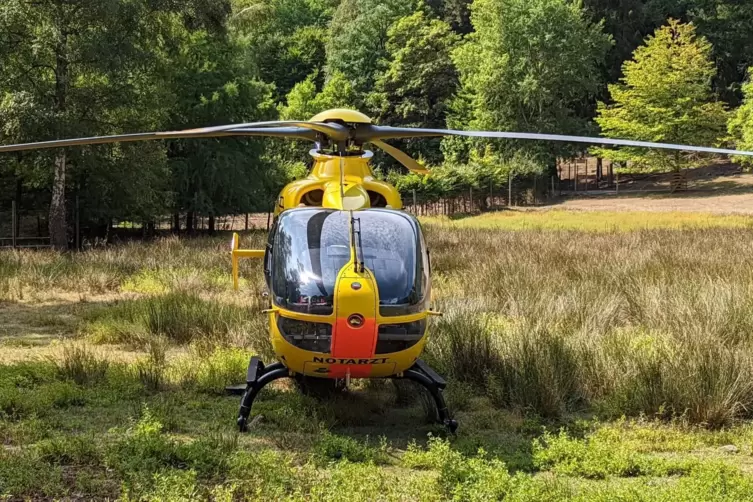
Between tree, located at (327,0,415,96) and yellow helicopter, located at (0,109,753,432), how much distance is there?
5001cm

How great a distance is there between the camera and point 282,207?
22.0ft

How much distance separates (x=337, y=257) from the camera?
5.25 metres

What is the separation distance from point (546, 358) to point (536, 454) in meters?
1.67

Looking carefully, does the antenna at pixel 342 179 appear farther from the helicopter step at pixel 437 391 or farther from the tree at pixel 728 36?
the tree at pixel 728 36

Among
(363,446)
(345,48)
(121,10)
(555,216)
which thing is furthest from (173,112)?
(345,48)

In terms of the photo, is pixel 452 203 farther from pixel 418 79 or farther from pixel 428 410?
pixel 428 410

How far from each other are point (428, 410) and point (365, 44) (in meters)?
52.6

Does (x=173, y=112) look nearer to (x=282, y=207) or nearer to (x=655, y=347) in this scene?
(x=282, y=207)

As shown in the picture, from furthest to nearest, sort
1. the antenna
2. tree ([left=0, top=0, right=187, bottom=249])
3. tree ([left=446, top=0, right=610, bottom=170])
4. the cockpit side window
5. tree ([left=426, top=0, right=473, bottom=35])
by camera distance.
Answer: tree ([left=426, top=0, right=473, bottom=35]) < tree ([left=446, top=0, right=610, bottom=170]) < tree ([left=0, top=0, right=187, bottom=249]) < the antenna < the cockpit side window

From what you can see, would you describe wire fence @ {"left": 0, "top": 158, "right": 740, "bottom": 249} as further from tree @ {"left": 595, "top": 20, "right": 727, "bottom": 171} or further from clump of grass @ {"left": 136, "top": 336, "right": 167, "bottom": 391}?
clump of grass @ {"left": 136, "top": 336, "right": 167, "bottom": 391}

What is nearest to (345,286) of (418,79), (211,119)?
(211,119)

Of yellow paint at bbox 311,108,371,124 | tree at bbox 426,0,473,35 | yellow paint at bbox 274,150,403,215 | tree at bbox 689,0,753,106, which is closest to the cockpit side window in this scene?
yellow paint at bbox 274,150,403,215

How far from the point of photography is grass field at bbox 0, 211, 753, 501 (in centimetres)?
429

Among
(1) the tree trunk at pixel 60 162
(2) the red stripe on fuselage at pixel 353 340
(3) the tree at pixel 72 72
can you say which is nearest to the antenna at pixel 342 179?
(2) the red stripe on fuselage at pixel 353 340
